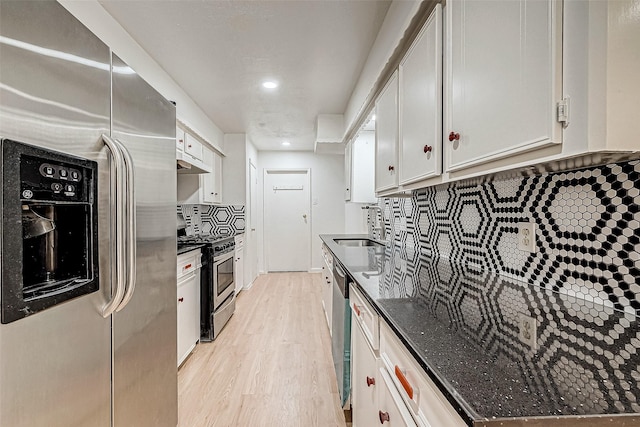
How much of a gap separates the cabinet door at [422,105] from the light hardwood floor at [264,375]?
1478 mm

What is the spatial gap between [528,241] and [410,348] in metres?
0.73

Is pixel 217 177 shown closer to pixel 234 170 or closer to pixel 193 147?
pixel 234 170

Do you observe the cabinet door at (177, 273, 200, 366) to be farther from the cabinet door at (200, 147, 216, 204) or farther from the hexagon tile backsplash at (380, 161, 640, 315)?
the hexagon tile backsplash at (380, 161, 640, 315)

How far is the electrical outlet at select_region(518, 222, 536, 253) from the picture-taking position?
1083mm

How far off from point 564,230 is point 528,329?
0.41 m

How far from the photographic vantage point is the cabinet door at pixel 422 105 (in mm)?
1213

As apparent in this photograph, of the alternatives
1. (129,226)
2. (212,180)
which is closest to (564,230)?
(129,226)

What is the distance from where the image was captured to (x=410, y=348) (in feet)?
2.17

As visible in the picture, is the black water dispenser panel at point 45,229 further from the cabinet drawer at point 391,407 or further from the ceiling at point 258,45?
the ceiling at point 258,45

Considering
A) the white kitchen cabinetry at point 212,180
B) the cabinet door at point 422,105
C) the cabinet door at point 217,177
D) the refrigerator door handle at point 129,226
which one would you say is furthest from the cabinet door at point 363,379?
the cabinet door at point 217,177

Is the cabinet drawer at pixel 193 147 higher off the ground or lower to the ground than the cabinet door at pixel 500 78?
higher

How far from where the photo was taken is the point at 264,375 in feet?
7.38

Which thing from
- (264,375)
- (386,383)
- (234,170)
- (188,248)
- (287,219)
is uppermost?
(234,170)

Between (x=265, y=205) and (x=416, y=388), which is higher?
(x=265, y=205)
